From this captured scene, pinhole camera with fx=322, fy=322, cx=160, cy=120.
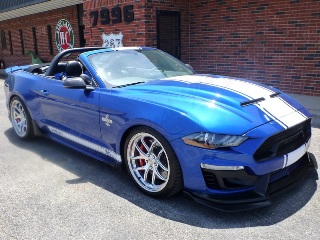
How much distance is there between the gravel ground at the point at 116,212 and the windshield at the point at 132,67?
3.60 feet

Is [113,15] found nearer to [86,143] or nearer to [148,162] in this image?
[86,143]

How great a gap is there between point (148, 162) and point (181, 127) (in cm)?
61

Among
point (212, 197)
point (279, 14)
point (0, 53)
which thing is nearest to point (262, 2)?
point (279, 14)

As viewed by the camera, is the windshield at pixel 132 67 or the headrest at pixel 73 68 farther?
the headrest at pixel 73 68

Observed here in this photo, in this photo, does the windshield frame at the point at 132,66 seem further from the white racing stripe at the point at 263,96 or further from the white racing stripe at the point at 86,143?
the white racing stripe at the point at 86,143

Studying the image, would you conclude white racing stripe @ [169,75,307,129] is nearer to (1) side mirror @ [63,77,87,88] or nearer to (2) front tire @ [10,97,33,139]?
(1) side mirror @ [63,77,87,88]

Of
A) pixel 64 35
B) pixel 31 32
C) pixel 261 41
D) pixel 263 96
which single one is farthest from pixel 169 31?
pixel 31 32

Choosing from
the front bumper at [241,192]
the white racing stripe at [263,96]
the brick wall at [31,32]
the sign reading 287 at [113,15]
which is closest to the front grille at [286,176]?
the front bumper at [241,192]

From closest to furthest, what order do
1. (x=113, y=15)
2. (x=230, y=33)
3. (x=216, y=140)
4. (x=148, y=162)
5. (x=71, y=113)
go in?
(x=216, y=140) < (x=148, y=162) < (x=71, y=113) < (x=230, y=33) < (x=113, y=15)

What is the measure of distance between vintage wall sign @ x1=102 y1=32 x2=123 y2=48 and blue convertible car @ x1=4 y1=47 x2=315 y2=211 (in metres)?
5.00

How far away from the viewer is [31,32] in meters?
15.5

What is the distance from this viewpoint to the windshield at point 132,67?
145 inches

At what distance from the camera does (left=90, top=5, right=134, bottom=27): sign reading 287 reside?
848 centimetres

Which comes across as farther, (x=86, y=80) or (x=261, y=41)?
(x=261, y=41)
